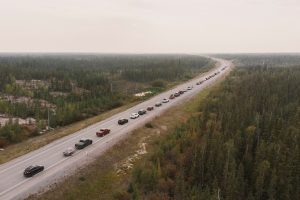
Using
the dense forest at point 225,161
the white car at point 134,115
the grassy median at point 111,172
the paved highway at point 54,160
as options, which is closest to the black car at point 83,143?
the paved highway at point 54,160

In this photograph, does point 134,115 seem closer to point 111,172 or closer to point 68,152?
point 68,152

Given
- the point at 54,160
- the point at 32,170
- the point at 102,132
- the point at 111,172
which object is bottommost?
the point at 111,172

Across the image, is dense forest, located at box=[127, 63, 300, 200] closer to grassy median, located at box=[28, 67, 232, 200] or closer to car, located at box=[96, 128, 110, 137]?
grassy median, located at box=[28, 67, 232, 200]

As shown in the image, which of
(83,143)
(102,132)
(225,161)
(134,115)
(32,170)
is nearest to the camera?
(32,170)

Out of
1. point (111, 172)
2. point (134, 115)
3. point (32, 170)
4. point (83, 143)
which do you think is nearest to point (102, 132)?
point (83, 143)

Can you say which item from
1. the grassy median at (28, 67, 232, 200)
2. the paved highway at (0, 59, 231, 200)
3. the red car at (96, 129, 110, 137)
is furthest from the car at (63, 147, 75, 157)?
the red car at (96, 129, 110, 137)

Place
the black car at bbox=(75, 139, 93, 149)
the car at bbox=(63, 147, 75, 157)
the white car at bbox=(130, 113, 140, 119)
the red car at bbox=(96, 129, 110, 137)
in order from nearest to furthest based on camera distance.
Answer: the car at bbox=(63, 147, 75, 157) → the black car at bbox=(75, 139, 93, 149) → the red car at bbox=(96, 129, 110, 137) → the white car at bbox=(130, 113, 140, 119)

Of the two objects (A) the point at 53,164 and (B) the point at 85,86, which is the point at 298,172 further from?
(B) the point at 85,86
